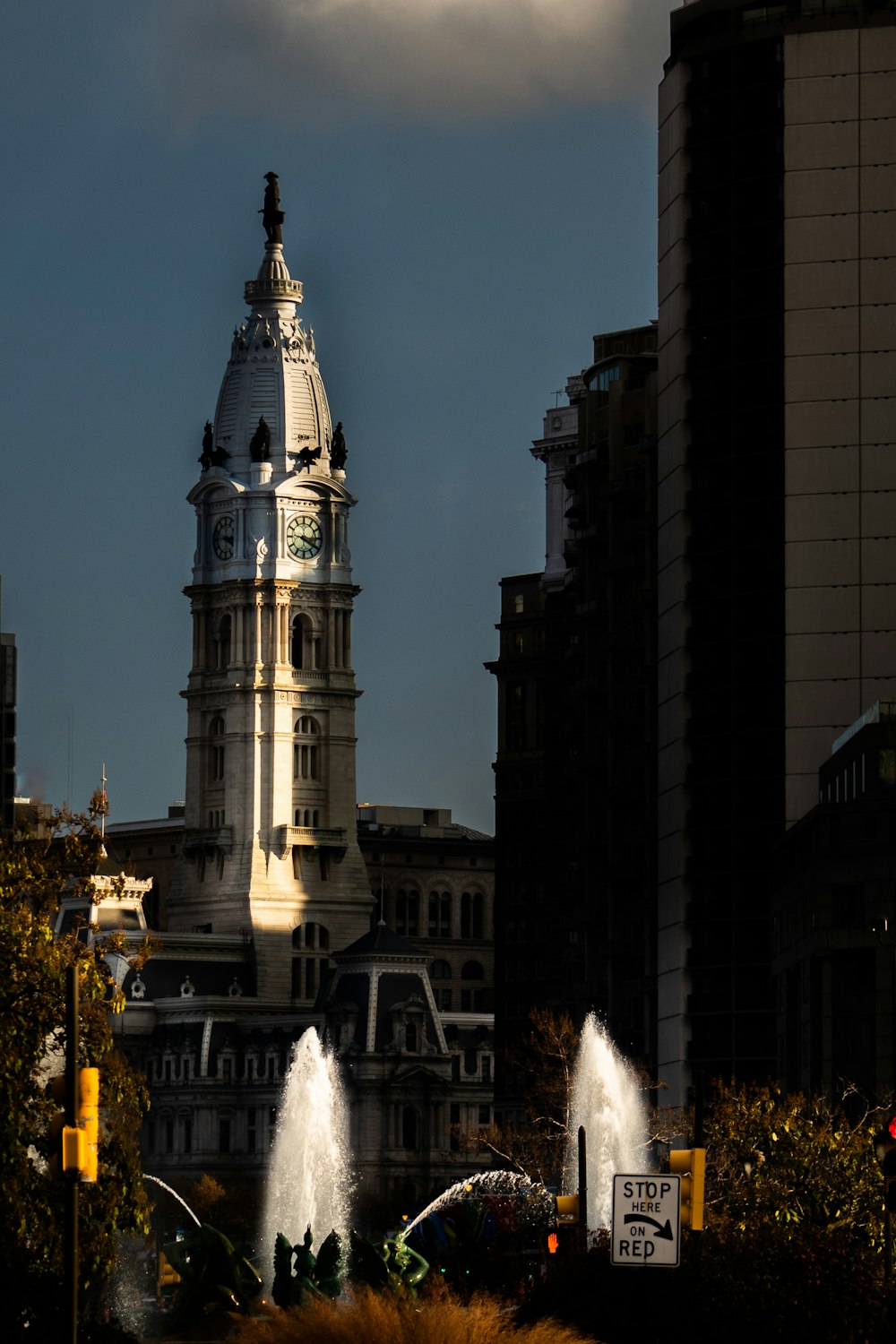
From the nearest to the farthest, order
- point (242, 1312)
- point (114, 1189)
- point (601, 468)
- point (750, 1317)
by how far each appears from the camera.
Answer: point (750, 1317), point (114, 1189), point (242, 1312), point (601, 468)

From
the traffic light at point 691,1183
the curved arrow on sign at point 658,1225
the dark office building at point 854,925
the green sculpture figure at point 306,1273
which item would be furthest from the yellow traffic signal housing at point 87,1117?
the dark office building at point 854,925

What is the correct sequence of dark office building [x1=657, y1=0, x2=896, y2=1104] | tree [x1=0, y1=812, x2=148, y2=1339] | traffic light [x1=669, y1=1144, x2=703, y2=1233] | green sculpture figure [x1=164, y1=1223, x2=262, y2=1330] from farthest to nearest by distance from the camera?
dark office building [x1=657, y1=0, x2=896, y2=1104], green sculpture figure [x1=164, y1=1223, x2=262, y2=1330], tree [x1=0, y1=812, x2=148, y2=1339], traffic light [x1=669, y1=1144, x2=703, y2=1233]

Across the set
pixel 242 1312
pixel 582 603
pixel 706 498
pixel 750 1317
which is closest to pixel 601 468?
pixel 582 603

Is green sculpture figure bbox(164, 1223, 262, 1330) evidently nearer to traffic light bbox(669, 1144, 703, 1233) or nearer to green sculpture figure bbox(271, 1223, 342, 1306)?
green sculpture figure bbox(271, 1223, 342, 1306)

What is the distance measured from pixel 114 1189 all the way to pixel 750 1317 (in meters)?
16.1

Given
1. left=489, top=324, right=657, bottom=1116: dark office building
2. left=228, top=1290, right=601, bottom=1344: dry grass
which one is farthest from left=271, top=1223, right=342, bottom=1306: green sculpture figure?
left=489, top=324, right=657, bottom=1116: dark office building

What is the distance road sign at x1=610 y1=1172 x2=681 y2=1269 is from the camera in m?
51.6

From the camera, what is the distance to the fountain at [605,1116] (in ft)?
433

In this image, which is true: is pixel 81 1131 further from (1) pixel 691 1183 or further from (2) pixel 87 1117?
(1) pixel 691 1183

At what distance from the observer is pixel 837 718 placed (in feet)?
546

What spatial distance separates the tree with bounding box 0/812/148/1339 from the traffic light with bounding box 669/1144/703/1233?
1387 cm

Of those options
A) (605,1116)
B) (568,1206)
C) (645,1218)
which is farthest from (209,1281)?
(605,1116)

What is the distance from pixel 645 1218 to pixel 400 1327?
4004 millimetres

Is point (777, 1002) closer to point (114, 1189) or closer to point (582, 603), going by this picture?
point (582, 603)
